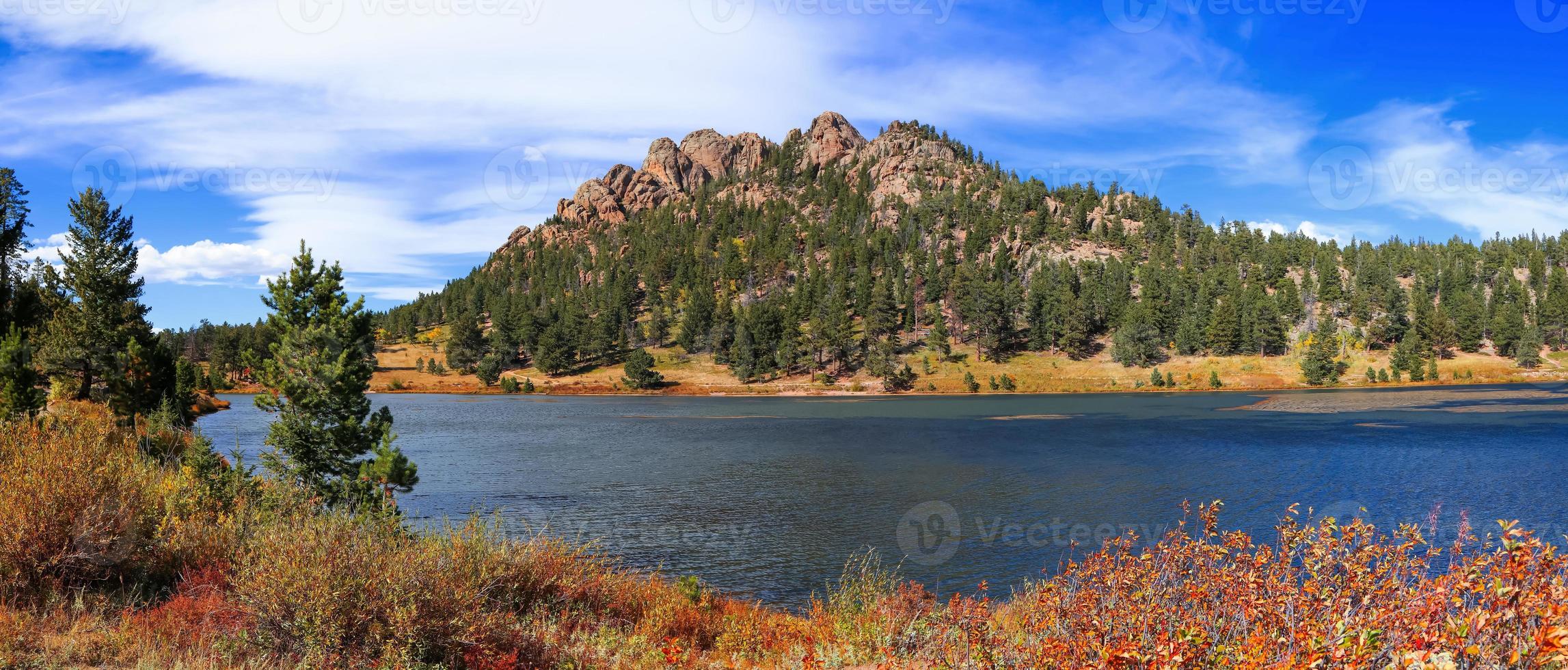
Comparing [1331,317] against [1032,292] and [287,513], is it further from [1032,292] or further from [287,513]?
[287,513]

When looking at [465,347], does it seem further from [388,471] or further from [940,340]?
[388,471]

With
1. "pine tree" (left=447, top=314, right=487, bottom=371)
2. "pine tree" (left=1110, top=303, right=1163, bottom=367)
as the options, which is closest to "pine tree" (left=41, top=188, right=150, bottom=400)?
"pine tree" (left=447, top=314, right=487, bottom=371)

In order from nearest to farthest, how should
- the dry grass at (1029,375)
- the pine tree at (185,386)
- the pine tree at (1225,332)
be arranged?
1. the pine tree at (185,386)
2. the dry grass at (1029,375)
3. the pine tree at (1225,332)

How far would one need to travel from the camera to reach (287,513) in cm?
1691

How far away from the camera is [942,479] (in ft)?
135

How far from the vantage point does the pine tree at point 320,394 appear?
2497 centimetres

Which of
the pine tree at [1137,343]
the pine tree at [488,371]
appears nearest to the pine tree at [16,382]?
the pine tree at [488,371]

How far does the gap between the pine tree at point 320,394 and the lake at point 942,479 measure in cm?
422

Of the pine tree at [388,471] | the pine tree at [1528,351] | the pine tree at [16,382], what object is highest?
the pine tree at [1528,351]

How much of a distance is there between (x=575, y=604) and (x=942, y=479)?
29.5 metres

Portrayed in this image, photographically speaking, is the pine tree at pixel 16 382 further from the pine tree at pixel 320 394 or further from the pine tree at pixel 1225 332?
the pine tree at pixel 1225 332

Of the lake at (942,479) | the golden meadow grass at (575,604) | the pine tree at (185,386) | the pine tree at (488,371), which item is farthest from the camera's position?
the pine tree at (488,371)

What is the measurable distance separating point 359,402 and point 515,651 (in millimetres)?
19521

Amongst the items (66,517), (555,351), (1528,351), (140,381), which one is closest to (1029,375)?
(555,351)
